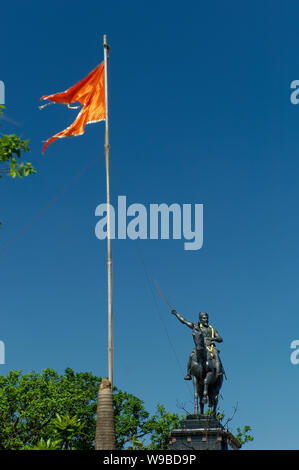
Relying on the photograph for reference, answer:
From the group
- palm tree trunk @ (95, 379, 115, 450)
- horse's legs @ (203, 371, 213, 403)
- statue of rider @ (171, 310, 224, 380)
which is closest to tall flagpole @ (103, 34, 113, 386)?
palm tree trunk @ (95, 379, 115, 450)

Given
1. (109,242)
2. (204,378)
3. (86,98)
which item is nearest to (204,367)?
(204,378)

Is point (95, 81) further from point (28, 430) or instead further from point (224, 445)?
point (28, 430)

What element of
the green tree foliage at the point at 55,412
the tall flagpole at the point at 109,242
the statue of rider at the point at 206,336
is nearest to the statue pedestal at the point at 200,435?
the statue of rider at the point at 206,336

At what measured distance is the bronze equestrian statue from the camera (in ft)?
90.8

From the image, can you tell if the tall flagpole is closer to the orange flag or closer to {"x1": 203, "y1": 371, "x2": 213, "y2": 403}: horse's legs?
the orange flag

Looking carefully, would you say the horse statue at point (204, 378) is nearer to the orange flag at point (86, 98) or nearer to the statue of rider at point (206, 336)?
the statue of rider at point (206, 336)

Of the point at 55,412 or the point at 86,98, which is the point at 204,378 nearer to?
the point at 86,98

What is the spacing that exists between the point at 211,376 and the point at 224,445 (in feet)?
8.46

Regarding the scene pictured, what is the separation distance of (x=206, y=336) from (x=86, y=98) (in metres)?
10.5

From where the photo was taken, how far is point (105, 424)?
75.6ft

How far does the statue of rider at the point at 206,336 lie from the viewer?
27.8 meters

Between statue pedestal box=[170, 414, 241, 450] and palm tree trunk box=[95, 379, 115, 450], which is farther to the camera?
statue pedestal box=[170, 414, 241, 450]

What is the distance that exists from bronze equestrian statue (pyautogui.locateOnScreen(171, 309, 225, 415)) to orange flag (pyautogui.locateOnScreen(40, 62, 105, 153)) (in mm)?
8160
